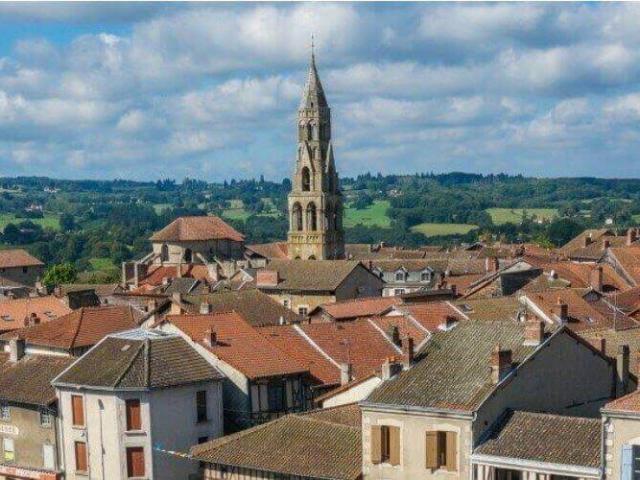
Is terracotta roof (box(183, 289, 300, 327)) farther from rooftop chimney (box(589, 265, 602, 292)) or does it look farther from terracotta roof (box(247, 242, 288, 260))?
terracotta roof (box(247, 242, 288, 260))

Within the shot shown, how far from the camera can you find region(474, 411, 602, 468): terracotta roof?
101 feet

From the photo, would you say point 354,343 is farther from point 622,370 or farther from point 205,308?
point 622,370

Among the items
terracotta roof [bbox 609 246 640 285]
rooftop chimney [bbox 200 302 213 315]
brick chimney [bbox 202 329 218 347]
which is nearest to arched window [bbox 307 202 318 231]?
terracotta roof [bbox 609 246 640 285]

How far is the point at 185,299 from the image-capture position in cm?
6097

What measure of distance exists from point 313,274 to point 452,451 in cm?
5404

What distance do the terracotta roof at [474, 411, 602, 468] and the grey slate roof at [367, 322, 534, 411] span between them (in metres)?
1.26

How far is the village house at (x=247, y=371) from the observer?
44406 mm

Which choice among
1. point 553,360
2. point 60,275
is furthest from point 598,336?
point 60,275

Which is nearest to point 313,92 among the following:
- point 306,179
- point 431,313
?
point 306,179

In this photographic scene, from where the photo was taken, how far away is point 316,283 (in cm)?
8450

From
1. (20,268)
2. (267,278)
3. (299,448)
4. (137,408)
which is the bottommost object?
(20,268)

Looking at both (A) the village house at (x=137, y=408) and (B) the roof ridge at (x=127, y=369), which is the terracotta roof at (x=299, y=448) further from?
(B) the roof ridge at (x=127, y=369)

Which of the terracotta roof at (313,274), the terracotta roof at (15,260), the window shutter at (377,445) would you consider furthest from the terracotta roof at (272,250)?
the window shutter at (377,445)

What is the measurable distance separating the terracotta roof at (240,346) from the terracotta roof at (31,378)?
5.83 meters
